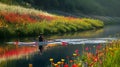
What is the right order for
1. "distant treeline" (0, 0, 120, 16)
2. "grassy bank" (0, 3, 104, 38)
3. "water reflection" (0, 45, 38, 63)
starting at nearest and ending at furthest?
1. "water reflection" (0, 45, 38, 63)
2. "grassy bank" (0, 3, 104, 38)
3. "distant treeline" (0, 0, 120, 16)

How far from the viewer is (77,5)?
380 feet

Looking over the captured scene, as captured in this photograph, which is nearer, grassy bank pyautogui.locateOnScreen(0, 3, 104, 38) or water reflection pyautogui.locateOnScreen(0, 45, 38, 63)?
water reflection pyautogui.locateOnScreen(0, 45, 38, 63)

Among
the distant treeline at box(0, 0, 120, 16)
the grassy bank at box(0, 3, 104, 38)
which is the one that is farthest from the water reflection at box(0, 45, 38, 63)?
the distant treeline at box(0, 0, 120, 16)

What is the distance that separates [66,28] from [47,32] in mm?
6704

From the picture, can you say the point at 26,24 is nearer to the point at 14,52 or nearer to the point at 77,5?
the point at 14,52

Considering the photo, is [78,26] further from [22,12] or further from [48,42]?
[48,42]

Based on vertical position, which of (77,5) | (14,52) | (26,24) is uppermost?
(14,52)

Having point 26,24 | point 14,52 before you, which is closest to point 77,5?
point 26,24

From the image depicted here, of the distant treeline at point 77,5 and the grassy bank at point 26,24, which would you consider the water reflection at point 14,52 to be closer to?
the grassy bank at point 26,24

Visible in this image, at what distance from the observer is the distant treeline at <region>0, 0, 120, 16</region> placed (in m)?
89.7

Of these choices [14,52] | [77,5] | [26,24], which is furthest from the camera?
[77,5]

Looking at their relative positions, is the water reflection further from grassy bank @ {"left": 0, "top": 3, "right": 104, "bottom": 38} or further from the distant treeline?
the distant treeline

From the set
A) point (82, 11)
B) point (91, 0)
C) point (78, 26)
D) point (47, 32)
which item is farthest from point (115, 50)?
point (91, 0)

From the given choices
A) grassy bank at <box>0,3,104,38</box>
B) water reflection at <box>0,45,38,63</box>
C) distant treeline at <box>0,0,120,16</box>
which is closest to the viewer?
water reflection at <box>0,45,38,63</box>
